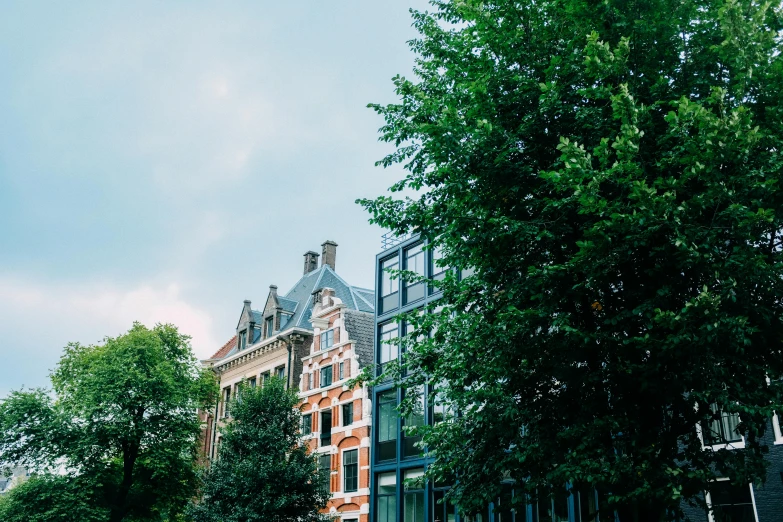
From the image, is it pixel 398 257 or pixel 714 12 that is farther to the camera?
pixel 398 257

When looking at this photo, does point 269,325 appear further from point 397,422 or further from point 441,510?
point 441,510

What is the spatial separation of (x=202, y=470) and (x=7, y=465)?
1613 centimetres

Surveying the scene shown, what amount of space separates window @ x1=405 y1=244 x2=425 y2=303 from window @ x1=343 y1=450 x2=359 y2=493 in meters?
8.33

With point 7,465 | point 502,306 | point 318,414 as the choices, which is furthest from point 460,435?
point 7,465

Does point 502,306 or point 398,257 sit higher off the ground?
point 398,257

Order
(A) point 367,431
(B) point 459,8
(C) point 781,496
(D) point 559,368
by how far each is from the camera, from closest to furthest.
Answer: (D) point 559,368 < (B) point 459,8 < (C) point 781,496 < (A) point 367,431

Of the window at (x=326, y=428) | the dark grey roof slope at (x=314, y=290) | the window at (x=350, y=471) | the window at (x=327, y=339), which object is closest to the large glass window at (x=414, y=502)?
the window at (x=350, y=471)

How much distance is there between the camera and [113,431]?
38.0 meters

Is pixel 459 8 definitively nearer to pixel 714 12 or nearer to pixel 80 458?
pixel 714 12

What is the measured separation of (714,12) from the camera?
12.3 meters

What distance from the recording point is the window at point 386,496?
31.6m

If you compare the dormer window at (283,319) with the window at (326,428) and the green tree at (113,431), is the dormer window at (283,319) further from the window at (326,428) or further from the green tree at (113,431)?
the window at (326,428)

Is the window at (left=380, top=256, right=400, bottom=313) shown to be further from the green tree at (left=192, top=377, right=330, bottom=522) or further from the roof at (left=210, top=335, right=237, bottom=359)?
the roof at (left=210, top=335, right=237, bottom=359)

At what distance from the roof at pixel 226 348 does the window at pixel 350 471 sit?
22.8 m
